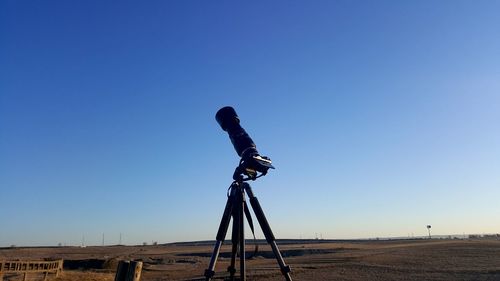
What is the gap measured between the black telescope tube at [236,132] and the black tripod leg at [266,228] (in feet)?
1.87

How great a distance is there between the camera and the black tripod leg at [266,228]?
544cm

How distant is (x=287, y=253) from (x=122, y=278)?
40.6 metres

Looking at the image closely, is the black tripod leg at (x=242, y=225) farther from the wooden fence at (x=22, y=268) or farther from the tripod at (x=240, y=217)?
the wooden fence at (x=22, y=268)

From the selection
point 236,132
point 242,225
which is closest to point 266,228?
point 242,225

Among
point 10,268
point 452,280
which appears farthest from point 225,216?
point 10,268

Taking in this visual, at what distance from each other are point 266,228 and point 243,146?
1316mm

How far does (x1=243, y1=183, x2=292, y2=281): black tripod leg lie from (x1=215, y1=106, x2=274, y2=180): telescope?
28cm

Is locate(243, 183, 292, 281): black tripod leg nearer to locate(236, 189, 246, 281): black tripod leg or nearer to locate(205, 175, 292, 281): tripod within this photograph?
locate(205, 175, 292, 281): tripod

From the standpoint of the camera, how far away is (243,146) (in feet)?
20.2

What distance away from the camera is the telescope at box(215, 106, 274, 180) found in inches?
229

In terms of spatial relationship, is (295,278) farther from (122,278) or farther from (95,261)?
(95,261)

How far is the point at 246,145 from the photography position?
20.2 ft

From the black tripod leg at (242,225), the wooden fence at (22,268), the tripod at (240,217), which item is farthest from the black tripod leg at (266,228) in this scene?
the wooden fence at (22,268)

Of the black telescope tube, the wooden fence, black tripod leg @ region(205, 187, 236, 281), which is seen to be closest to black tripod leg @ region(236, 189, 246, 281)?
black tripod leg @ region(205, 187, 236, 281)
